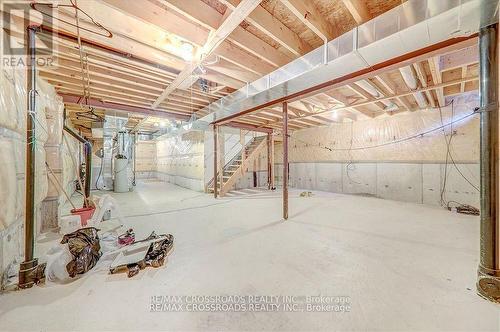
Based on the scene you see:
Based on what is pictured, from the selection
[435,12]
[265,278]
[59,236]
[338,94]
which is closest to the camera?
[435,12]

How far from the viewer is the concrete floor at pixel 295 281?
1276 mm

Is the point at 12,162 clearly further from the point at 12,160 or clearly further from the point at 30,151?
the point at 30,151

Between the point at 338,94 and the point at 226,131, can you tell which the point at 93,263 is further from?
the point at 226,131

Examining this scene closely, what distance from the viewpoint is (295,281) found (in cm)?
170

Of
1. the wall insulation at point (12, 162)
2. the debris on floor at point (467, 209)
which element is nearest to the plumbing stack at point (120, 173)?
the wall insulation at point (12, 162)

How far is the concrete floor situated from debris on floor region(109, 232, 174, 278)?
0.08 meters

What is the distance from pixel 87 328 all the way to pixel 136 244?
1.09 m

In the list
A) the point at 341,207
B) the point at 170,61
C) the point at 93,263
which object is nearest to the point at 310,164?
the point at 341,207

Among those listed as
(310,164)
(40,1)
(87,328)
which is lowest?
(87,328)

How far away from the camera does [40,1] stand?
159cm

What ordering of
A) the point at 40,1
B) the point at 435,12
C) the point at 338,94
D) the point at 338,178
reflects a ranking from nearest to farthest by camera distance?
the point at 435,12, the point at 40,1, the point at 338,94, the point at 338,178

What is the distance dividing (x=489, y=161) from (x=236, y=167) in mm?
5694

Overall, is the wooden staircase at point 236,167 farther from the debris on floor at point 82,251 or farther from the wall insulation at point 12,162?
the wall insulation at point 12,162

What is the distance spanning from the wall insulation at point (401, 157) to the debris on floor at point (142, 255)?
568 centimetres
